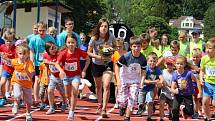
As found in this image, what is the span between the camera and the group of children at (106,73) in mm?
8820

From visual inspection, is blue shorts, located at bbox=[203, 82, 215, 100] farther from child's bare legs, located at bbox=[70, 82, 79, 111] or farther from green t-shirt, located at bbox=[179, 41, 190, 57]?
green t-shirt, located at bbox=[179, 41, 190, 57]

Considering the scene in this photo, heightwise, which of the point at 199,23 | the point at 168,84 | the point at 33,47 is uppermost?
the point at 199,23

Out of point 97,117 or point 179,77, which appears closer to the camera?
point 179,77

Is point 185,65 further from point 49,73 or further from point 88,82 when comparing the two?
point 88,82

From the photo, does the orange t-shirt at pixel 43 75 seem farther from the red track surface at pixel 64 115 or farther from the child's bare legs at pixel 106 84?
the child's bare legs at pixel 106 84

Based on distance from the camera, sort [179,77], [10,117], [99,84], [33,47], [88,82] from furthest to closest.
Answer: [88,82] → [33,47] → [99,84] → [10,117] → [179,77]

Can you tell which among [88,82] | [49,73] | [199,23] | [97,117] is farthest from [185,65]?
[199,23]

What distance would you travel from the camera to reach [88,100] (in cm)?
1302

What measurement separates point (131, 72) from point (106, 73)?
2.54 feet

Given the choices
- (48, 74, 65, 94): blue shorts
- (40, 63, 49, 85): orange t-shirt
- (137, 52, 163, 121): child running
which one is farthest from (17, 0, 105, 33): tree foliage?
(137, 52, 163, 121): child running

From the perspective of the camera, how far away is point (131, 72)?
908 centimetres

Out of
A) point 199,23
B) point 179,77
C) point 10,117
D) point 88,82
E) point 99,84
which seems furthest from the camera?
point 199,23

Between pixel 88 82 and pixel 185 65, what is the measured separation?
13.8 ft

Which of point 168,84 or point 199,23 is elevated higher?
point 199,23
